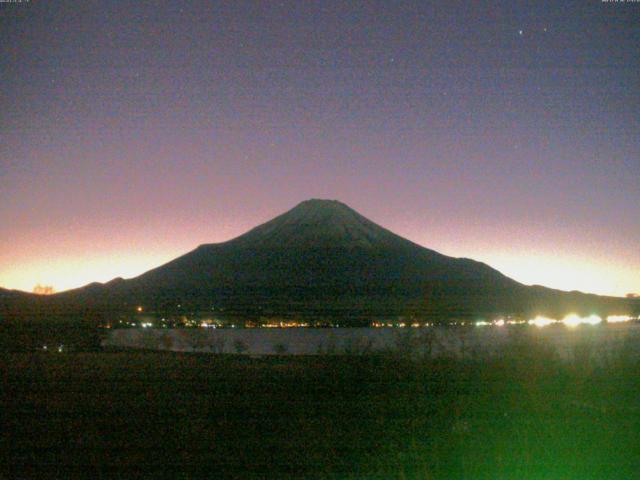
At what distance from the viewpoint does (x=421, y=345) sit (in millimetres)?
11930

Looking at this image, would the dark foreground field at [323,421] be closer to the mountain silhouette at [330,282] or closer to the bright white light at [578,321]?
the mountain silhouette at [330,282]

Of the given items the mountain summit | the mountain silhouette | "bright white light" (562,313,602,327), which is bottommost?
"bright white light" (562,313,602,327)

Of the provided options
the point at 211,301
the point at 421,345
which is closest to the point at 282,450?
the point at 421,345

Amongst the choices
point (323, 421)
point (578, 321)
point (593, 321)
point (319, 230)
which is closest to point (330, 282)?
point (578, 321)

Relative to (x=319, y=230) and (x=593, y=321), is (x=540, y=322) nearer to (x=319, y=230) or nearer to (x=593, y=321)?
(x=593, y=321)

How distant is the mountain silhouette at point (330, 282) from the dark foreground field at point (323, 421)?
38.8 ft

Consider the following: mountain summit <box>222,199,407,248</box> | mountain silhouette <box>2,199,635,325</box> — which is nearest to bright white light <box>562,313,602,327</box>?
mountain silhouette <box>2,199,635,325</box>

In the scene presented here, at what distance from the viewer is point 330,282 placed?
3931cm

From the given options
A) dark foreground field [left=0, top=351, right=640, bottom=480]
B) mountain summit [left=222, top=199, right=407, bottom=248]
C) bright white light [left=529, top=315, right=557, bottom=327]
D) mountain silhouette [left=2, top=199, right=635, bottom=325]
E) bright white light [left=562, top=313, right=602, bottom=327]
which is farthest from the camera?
mountain summit [left=222, top=199, right=407, bottom=248]

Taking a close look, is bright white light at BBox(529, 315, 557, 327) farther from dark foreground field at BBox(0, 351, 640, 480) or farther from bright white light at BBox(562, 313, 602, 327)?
dark foreground field at BBox(0, 351, 640, 480)

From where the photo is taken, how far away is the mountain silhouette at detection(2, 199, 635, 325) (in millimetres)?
28406

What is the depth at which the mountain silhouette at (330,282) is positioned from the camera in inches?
1118

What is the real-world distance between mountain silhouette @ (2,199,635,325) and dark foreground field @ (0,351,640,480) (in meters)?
11.8

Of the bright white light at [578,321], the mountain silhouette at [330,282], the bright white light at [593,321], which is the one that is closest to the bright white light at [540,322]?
the bright white light at [578,321]
